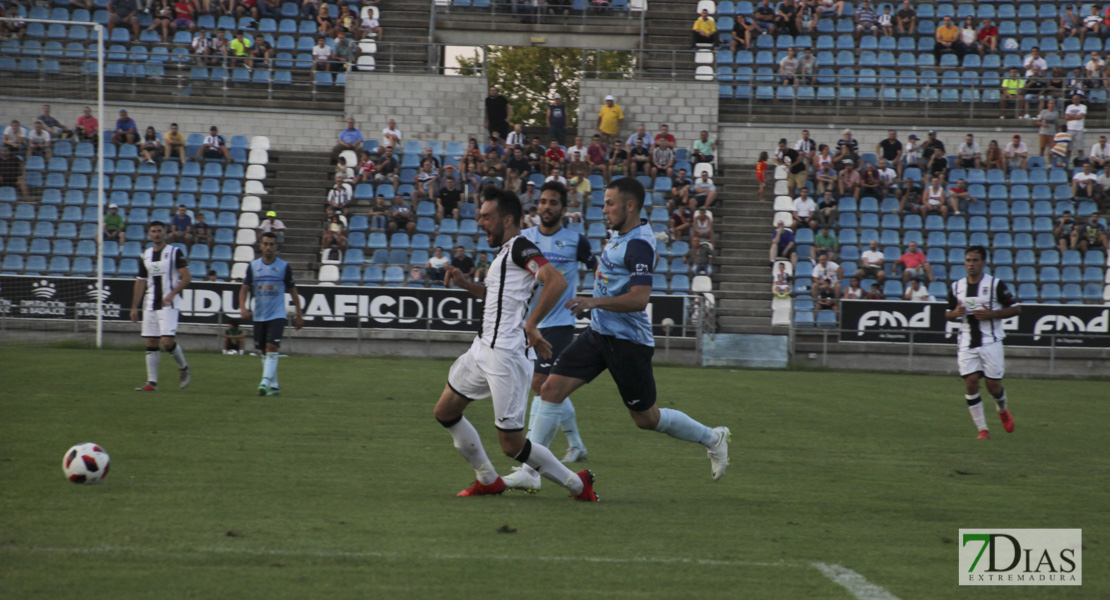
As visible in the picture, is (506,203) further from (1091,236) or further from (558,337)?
(1091,236)

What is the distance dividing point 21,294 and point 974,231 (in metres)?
23.5

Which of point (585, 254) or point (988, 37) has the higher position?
point (988, 37)

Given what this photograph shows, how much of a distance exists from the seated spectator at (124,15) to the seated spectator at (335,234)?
10.2 metres

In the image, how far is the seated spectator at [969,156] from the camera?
97.2 feet

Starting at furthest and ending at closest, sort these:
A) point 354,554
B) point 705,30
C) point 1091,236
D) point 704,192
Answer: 1. point 705,30
2. point 704,192
3. point 1091,236
4. point 354,554

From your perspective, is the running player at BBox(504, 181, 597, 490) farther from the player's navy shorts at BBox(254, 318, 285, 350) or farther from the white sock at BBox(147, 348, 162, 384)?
the white sock at BBox(147, 348, 162, 384)

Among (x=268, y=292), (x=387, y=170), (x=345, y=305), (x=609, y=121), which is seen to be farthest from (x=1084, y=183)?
(x=268, y=292)

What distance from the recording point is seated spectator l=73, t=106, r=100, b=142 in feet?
94.8

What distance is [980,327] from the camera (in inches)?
505

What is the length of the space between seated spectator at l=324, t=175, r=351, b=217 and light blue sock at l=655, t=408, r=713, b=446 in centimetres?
2139

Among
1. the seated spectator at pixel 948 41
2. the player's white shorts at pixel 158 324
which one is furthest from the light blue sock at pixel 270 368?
the seated spectator at pixel 948 41

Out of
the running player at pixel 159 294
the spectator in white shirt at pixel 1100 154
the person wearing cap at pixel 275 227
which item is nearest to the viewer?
the running player at pixel 159 294

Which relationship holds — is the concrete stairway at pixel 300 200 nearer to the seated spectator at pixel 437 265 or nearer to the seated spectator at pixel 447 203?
the seated spectator at pixel 437 265

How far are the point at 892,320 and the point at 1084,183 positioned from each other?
844 cm
